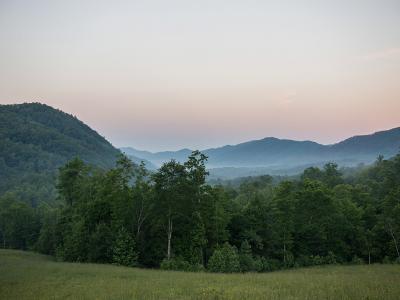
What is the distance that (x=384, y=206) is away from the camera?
152ft

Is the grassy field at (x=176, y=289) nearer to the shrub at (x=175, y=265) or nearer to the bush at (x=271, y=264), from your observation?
the shrub at (x=175, y=265)

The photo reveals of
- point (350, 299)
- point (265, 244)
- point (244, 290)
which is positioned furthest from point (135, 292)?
point (265, 244)

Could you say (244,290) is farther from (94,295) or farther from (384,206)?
(384,206)

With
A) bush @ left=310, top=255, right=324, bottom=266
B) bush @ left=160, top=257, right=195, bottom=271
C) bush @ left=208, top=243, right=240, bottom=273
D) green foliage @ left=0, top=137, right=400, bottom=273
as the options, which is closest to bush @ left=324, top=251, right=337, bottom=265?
green foliage @ left=0, top=137, right=400, bottom=273

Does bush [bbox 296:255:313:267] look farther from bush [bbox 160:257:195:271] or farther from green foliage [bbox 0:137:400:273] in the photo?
bush [bbox 160:257:195:271]

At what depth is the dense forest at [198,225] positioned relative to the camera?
3741cm

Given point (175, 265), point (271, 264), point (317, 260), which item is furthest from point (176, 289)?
point (317, 260)

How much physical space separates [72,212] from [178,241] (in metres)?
18.4

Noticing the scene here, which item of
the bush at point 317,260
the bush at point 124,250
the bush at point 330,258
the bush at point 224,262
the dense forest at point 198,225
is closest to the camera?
the bush at point 224,262

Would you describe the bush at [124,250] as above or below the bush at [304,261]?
above

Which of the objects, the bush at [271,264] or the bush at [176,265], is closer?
the bush at [176,265]

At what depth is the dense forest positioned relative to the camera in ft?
123

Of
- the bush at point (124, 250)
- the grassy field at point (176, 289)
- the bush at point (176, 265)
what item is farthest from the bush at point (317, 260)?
the grassy field at point (176, 289)

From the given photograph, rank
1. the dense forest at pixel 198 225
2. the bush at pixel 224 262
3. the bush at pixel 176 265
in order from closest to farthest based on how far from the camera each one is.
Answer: the bush at pixel 224 262
the bush at pixel 176 265
the dense forest at pixel 198 225
